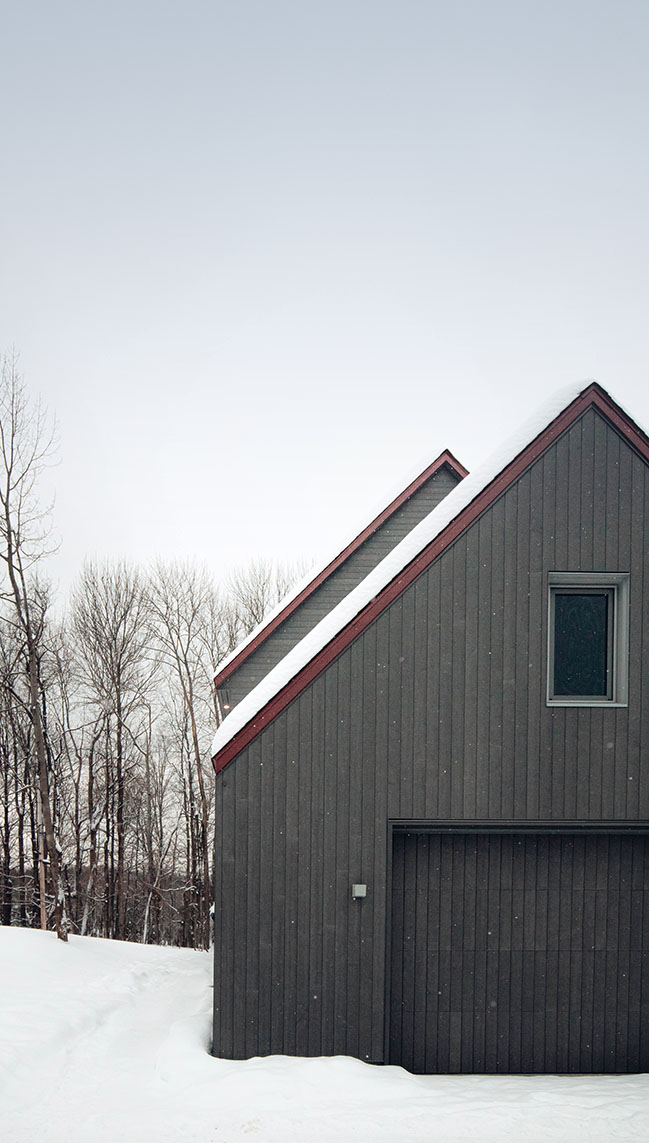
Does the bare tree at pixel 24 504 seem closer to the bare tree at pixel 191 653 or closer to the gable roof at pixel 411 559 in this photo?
the gable roof at pixel 411 559

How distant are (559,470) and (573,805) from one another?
3296mm

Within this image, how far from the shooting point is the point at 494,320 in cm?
6419

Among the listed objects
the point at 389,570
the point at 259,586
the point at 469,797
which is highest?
the point at 259,586

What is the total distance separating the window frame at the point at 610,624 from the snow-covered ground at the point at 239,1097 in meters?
3.31

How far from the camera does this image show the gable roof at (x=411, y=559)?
6590 millimetres

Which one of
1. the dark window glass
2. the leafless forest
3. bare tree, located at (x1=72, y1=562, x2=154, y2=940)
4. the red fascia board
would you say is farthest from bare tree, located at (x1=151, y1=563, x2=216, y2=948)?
the dark window glass

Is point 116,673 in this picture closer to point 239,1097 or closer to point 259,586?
point 259,586

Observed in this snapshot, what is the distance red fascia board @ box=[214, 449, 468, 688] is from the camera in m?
10.8

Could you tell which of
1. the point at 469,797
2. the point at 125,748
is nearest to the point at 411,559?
the point at 469,797

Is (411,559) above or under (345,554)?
under

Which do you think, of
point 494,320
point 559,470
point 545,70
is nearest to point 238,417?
point 494,320

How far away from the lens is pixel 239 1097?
559 centimetres

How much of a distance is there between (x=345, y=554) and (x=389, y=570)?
12.9ft

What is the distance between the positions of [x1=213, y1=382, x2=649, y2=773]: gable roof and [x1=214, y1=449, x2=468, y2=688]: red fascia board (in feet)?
12.3
